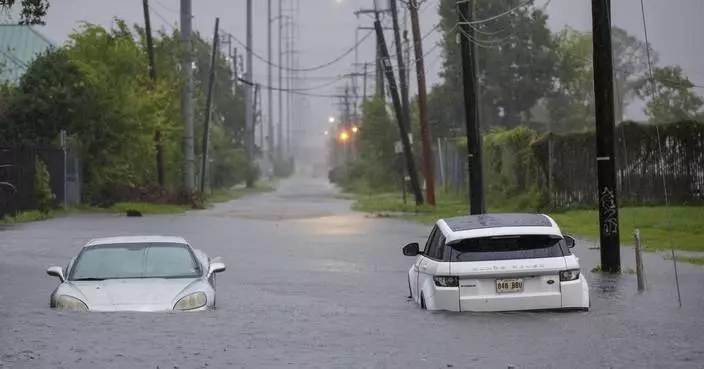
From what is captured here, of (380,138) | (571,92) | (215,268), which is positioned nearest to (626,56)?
(571,92)

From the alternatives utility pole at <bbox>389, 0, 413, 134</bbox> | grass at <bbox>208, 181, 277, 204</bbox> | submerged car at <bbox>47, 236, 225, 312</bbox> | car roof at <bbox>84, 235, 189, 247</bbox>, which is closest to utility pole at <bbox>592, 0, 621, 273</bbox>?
submerged car at <bbox>47, 236, 225, 312</bbox>

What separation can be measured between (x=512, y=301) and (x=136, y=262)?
5.18 meters

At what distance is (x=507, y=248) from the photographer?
14961 mm

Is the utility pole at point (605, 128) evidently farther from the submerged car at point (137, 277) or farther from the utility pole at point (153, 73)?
the utility pole at point (153, 73)

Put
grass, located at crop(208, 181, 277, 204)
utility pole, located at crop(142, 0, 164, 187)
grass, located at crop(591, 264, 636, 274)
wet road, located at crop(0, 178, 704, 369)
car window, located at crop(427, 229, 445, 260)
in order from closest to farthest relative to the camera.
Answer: wet road, located at crop(0, 178, 704, 369), car window, located at crop(427, 229, 445, 260), grass, located at crop(591, 264, 636, 274), utility pole, located at crop(142, 0, 164, 187), grass, located at crop(208, 181, 277, 204)

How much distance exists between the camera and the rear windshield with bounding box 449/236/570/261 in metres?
14.8

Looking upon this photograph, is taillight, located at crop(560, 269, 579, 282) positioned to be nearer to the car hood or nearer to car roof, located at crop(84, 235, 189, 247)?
the car hood

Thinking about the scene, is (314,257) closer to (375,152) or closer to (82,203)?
(82,203)

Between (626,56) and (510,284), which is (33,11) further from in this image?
(626,56)

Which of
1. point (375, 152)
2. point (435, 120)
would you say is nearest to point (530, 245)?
A: point (375, 152)

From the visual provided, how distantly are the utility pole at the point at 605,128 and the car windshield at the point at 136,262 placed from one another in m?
7.98

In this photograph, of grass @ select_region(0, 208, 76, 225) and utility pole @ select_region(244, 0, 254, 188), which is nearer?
grass @ select_region(0, 208, 76, 225)

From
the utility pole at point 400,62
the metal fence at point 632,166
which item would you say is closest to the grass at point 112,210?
the utility pole at point 400,62

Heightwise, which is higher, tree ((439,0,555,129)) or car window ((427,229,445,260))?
tree ((439,0,555,129))
